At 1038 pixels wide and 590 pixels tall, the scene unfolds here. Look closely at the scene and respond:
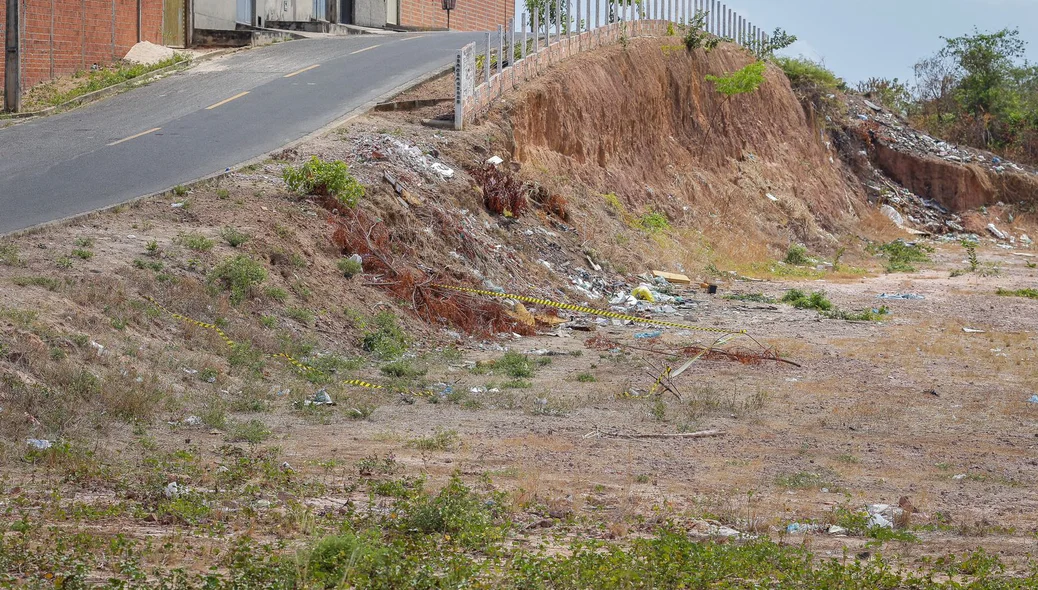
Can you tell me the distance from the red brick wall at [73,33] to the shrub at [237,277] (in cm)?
1310

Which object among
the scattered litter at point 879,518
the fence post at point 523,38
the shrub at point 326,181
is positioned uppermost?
the fence post at point 523,38

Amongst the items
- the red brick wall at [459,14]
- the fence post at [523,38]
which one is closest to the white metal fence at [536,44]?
the fence post at [523,38]

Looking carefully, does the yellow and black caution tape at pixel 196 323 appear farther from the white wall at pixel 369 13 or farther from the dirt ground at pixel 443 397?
the white wall at pixel 369 13

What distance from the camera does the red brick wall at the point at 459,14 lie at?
138 feet

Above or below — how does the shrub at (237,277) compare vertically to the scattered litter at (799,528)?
above

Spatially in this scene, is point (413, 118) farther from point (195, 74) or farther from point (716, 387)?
point (716, 387)

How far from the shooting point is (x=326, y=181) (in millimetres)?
14438

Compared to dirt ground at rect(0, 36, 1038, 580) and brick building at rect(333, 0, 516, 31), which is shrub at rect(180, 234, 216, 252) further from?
brick building at rect(333, 0, 516, 31)

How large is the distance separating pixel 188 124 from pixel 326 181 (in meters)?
4.97

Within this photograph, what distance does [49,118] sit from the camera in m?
19.3

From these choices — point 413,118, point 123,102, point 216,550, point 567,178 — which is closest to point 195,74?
point 123,102

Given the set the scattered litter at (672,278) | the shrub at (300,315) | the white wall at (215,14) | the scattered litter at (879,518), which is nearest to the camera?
the scattered litter at (879,518)

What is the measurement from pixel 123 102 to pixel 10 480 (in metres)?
15.3

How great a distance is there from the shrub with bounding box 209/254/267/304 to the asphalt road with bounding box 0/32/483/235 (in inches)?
89.2
